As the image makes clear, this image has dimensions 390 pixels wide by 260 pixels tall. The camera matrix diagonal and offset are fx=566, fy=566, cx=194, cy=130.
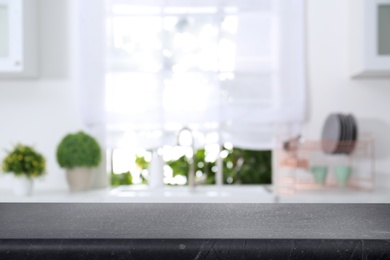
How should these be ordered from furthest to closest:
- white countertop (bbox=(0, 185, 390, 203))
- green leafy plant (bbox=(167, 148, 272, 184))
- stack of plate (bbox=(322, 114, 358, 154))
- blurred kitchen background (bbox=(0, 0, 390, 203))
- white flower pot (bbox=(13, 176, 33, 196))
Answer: green leafy plant (bbox=(167, 148, 272, 184)), blurred kitchen background (bbox=(0, 0, 390, 203)), stack of plate (bbox=(322, 114, 358, 154)), white flower pot (bbox=(13, 176, 33, 196)), white countertop (bbox=(0, 185, 390, 203))

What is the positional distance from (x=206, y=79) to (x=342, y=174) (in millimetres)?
916

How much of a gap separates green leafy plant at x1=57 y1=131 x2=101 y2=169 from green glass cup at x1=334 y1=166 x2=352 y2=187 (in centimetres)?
130

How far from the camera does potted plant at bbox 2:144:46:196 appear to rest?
2854 millimetres

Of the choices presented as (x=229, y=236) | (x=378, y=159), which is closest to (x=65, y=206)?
(x=229, y=236)

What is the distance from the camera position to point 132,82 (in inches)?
127

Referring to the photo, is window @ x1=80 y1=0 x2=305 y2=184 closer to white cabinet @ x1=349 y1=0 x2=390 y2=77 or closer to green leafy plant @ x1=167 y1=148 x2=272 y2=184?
white cabinet @ x1=349 y1=0 x2=390 y2=77

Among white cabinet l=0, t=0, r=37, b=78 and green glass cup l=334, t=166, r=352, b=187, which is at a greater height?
white cabinet l=0, t=0, r=37, b=78

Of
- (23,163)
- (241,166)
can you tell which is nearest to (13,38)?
(23,163)

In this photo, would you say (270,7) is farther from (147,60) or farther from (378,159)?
(378,159)

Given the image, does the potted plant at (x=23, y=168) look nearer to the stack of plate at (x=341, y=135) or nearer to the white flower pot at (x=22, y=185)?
the white flower pot at (x=22, y=185)

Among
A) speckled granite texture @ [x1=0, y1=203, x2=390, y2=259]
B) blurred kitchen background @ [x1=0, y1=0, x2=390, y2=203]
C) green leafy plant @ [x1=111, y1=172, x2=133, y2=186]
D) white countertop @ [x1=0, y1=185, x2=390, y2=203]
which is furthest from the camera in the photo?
green leafy plant @ [x1=111, y1=172, x2=133, y2=186]

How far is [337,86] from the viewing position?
10.6 feet

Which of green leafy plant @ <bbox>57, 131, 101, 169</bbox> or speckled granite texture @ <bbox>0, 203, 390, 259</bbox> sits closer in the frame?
speckled granite texture @ <bbox>0, 203, 390, 259</bbox>

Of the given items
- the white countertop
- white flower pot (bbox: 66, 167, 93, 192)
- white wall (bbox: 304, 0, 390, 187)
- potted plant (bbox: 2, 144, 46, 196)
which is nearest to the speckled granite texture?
the white countertop
